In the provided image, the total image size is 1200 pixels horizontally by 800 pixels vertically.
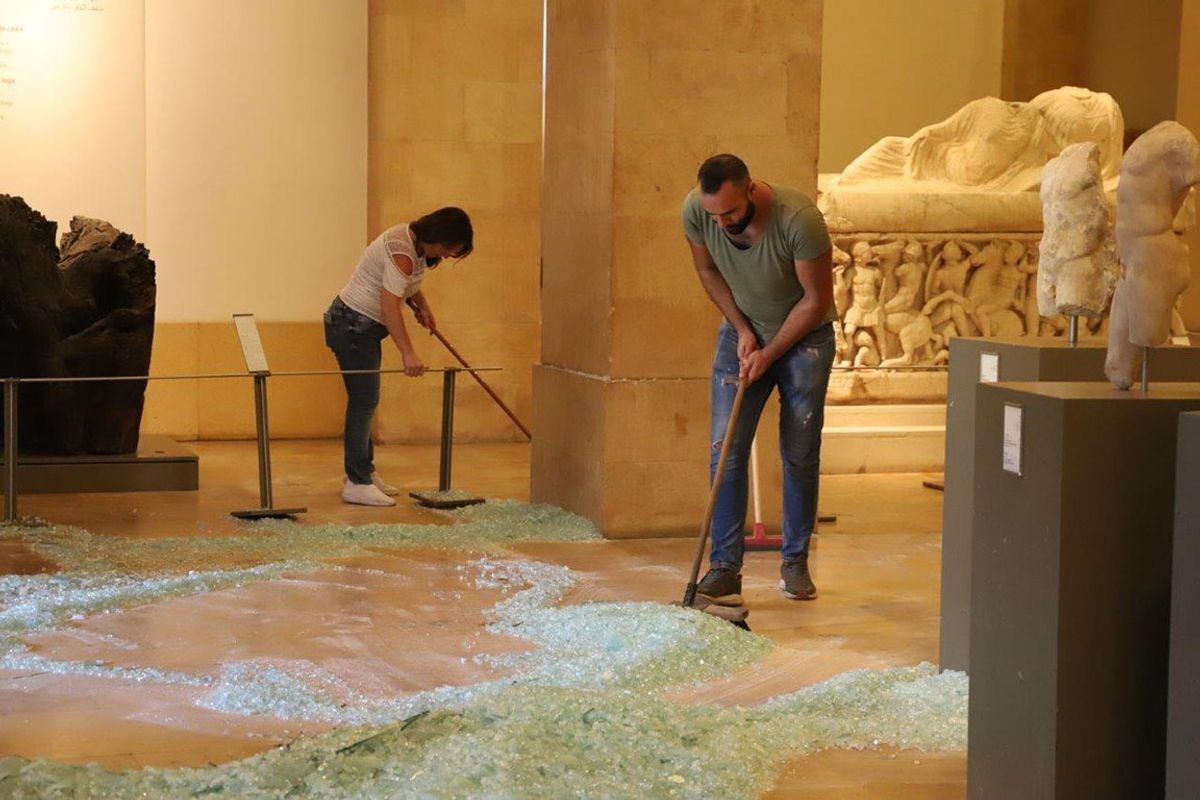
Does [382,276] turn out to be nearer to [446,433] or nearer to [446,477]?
[446,433]

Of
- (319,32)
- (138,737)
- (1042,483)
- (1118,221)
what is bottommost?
(138,737)

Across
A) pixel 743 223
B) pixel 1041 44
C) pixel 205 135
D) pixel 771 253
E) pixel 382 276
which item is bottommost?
pixel 382 276

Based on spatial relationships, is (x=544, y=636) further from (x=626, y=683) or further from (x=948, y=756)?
(x=948, y=756)

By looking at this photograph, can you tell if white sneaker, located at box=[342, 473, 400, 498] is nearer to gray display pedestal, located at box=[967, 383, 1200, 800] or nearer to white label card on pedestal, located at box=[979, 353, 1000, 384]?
white label card on pedestal, located at box=[979, 353, 1000, 384]

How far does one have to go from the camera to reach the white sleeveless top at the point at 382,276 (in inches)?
335

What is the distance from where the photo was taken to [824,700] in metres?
5.02

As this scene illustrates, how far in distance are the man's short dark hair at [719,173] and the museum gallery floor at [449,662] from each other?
1.47 metres

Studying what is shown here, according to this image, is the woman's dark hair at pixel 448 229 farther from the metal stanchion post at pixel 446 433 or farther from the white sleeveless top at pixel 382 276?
the metal stanchion post at pixel 446 433

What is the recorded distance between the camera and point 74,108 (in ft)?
36.6

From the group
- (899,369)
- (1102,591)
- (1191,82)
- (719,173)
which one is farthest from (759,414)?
(1191,82)

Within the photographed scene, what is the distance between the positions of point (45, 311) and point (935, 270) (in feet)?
17.1

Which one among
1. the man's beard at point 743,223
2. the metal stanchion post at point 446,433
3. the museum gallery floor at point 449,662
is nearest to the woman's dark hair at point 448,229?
the metal stanchion post at point 446,433

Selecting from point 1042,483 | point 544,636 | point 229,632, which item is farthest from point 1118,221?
point 229,632

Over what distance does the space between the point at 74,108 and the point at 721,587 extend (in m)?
6.62
